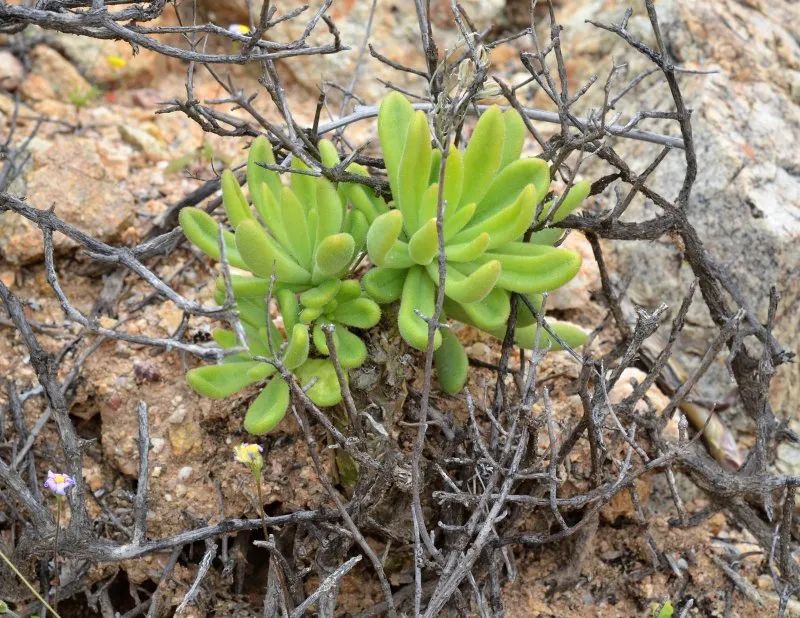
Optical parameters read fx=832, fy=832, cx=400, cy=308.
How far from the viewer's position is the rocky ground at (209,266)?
2.71 metres

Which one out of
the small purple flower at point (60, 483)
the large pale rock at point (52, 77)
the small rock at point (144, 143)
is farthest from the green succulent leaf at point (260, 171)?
the large pale rock at point (52, 77)

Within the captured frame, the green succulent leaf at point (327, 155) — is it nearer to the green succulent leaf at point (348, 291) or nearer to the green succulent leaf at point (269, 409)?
the green succulent leaf at point (348, 291)

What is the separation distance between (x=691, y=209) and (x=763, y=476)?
4.36 ft

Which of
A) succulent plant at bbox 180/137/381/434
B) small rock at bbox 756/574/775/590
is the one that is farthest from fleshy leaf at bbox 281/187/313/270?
small rock at bbox 756/574/775/590

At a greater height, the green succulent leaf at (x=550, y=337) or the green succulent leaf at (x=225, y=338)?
the green succulent leaf at (x=225, y=338)

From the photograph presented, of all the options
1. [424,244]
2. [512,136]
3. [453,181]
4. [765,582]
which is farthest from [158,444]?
[765,582]

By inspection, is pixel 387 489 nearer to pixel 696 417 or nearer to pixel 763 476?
pixel 763 476

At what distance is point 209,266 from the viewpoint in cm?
329

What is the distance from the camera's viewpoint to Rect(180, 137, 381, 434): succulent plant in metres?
2.35

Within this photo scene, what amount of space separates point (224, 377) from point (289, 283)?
33cm

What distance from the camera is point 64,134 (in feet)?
12.3

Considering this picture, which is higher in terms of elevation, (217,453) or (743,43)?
(743,43)

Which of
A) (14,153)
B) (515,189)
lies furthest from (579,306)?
(14,153)

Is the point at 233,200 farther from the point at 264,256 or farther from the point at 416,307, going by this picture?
the point at 416,307
